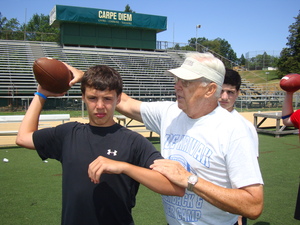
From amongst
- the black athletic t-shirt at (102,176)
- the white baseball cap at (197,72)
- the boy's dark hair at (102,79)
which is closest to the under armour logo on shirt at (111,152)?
the black athletic t-shirt at (102,176)

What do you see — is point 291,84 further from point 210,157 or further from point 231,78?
point 210,157

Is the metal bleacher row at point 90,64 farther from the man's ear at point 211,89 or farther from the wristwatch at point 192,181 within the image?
the wristwatch at point 192,181

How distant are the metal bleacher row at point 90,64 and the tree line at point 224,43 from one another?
1950mm

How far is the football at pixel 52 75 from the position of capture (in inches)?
82.7

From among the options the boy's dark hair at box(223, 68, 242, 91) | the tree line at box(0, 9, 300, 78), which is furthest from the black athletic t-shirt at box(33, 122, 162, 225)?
the tree line at box(0, 9, 300, 78)

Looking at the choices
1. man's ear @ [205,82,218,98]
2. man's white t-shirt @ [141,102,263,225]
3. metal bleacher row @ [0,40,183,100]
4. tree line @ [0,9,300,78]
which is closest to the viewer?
man's white t-shirt @ [141,102,263,225]

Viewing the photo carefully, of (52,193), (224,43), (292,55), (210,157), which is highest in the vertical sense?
(224,43)

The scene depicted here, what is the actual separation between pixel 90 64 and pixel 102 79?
2317 centimetres

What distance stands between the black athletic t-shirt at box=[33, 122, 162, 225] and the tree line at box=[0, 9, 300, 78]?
25.9 metres

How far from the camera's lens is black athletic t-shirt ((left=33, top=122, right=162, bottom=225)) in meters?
1.63

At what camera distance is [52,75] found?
6.89 ft

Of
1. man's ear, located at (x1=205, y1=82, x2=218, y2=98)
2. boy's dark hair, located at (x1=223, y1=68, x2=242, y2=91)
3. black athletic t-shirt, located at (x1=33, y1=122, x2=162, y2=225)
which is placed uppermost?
boy's dark hair, located at (x1=223, y1=68, x2=242, y2=91)

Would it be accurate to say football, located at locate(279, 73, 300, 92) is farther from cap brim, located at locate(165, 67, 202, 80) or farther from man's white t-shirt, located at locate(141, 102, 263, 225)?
cap brim, located at locate(165, 67, 202, 80)

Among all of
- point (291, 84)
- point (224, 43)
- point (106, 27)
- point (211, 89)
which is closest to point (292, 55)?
point (106, 27)
